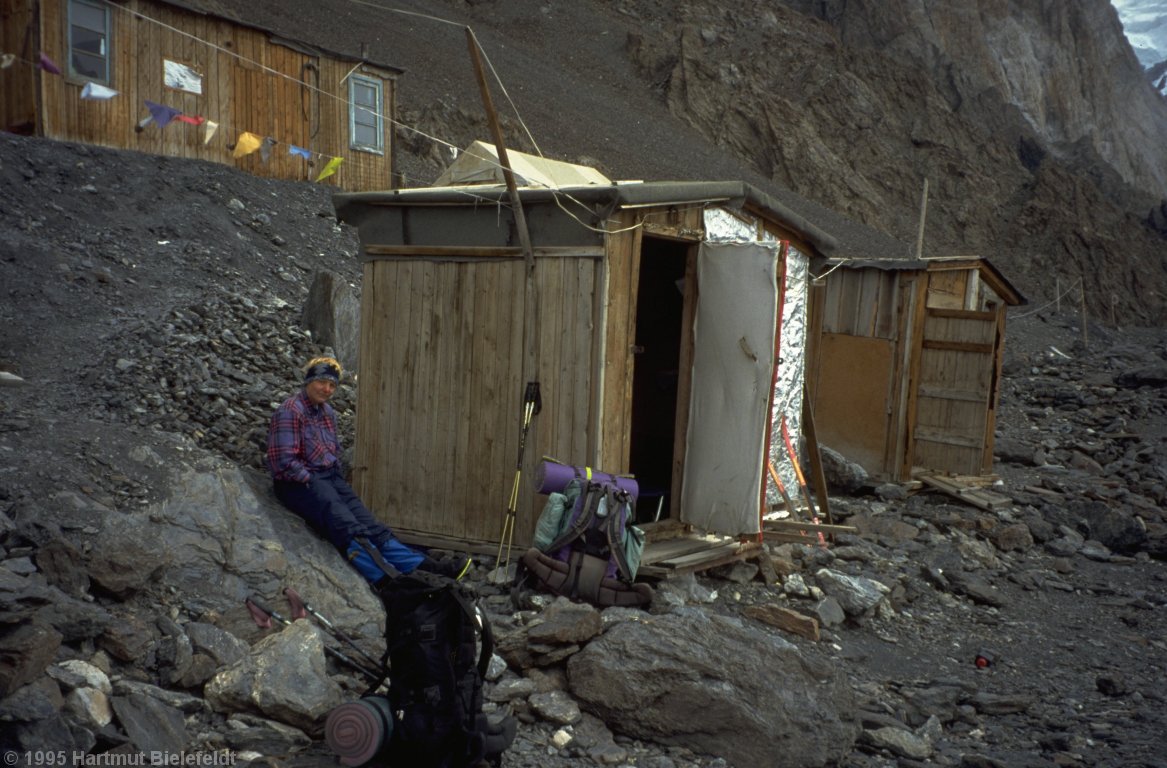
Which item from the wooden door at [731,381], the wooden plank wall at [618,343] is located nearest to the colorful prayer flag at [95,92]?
the wooden plank wall at [618,343]

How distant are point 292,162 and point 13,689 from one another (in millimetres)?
14821

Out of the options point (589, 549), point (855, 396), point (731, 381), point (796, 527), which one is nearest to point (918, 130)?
point (855, 396)

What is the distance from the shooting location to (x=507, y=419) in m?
6.94

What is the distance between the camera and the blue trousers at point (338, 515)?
20.5 feet

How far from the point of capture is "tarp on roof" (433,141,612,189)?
7.52 meters

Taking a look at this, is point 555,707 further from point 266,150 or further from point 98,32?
point 266,150

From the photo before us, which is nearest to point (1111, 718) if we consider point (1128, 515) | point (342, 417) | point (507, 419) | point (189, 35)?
point (507, 419)

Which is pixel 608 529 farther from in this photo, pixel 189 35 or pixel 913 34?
pixel 913 34

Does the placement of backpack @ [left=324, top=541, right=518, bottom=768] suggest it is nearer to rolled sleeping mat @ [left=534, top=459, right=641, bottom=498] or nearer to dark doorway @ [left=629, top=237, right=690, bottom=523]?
rolled sleeping mat @ [left=534, top=459, right=641, bottom=498]

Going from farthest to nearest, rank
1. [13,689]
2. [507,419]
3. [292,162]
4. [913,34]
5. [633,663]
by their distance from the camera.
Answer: [913,34] → [292,162] → [507,419] → [633,663] → [13,689]

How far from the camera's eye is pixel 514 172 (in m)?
7.34

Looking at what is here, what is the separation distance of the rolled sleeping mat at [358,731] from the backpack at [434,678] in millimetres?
38

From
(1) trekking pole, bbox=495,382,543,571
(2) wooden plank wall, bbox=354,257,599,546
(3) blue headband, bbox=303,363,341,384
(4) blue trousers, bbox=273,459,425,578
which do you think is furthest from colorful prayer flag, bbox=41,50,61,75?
(1) trekking pole, bbox=495,382,543,571

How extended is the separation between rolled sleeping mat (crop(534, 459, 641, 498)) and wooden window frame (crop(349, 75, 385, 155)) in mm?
13316
